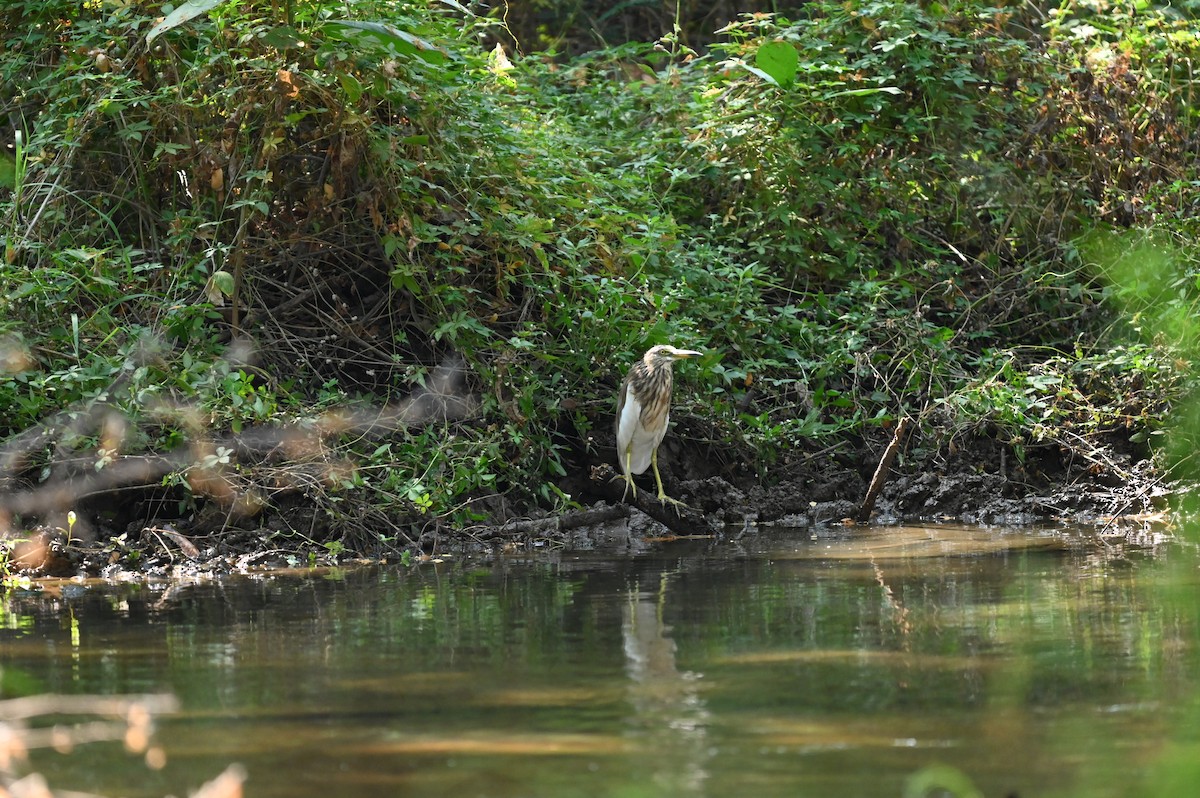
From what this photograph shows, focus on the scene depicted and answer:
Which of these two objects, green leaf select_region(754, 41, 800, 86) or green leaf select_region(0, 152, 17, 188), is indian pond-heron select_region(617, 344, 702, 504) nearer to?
green leaf select_region(754, 41, 800, 86)

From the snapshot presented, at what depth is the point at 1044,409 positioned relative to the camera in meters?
8.59

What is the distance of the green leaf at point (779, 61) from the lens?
9.98 meters

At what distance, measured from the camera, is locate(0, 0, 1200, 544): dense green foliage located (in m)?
7.38

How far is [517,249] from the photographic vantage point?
8.20m

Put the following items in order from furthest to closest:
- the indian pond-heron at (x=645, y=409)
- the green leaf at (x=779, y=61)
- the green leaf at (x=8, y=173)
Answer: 1. the green leaf at (x=779, y=61)
2. the indian pond-heron at (x=645, y=409)
3. the green leaf at (x=8, y=173)

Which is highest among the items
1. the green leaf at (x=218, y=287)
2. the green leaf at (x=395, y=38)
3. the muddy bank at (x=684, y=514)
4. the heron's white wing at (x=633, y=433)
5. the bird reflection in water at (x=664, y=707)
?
the green leaf at (x=395, y=38)

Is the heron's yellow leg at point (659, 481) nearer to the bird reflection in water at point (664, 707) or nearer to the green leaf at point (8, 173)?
the bird reflection in water at point (664, 707)

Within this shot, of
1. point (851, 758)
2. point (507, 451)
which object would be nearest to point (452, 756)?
point (851, 758)


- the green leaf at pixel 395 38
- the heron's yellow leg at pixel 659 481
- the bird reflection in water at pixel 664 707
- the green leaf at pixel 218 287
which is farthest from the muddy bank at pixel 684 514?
the bird reflection in water at pixel 664 707

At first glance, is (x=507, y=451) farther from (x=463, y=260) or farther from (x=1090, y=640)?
(x=1090, y=640)

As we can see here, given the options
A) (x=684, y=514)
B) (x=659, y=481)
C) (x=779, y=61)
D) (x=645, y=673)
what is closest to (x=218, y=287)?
(x=659, y=481)

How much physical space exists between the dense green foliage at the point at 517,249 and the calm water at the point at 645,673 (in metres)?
1.20

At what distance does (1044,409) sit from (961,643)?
177 inches

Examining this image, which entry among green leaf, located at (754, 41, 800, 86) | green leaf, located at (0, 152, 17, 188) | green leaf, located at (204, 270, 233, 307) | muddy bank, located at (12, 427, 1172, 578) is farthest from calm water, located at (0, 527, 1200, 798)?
green leaf, located at (754, 41, 800, 86)
